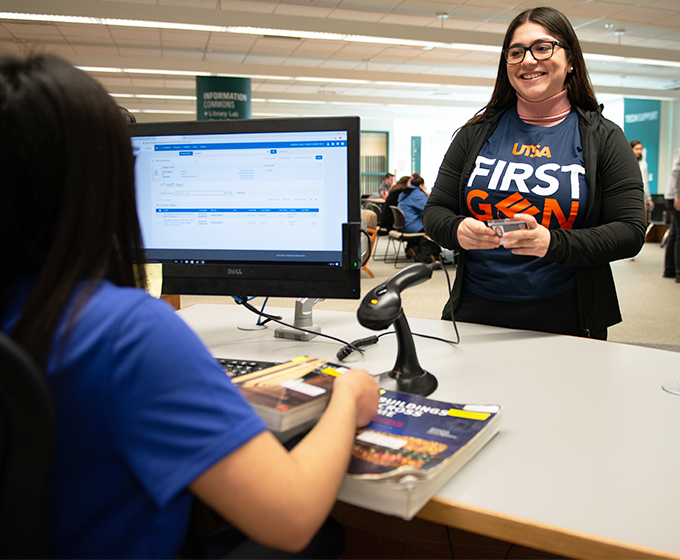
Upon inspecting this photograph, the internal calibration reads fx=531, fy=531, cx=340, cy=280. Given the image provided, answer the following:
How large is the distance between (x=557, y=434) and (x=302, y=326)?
0.69 m

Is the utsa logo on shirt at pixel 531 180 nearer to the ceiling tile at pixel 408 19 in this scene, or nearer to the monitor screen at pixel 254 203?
the monitor screen at pixel 254 203

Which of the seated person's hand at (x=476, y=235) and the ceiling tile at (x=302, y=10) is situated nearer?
the seated person's hand at (x=476, y=235)

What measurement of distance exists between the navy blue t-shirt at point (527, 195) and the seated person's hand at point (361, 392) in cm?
74

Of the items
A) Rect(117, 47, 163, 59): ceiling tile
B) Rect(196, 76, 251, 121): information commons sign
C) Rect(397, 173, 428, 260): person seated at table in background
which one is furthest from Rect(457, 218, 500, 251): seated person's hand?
Rect(117, 47, 163, 59): ceiling tile

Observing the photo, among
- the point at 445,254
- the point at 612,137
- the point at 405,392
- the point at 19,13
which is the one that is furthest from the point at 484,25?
the point at 405,392

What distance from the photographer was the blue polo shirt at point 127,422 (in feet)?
1.42

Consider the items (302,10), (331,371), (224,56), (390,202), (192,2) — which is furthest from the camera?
(224,56)

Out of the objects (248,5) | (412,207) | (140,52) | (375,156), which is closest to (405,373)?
(412,207)

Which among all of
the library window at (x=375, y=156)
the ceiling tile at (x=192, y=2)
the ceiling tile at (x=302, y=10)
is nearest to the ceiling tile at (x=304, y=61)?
the ceiling tile at (x=302, y=10)

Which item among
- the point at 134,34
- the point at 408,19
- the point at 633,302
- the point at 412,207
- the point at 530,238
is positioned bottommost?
the point at 633,302

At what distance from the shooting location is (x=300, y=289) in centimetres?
115

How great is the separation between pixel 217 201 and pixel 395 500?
790 mm

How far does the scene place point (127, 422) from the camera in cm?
44

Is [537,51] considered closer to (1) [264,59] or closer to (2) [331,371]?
(2) [331,371]
